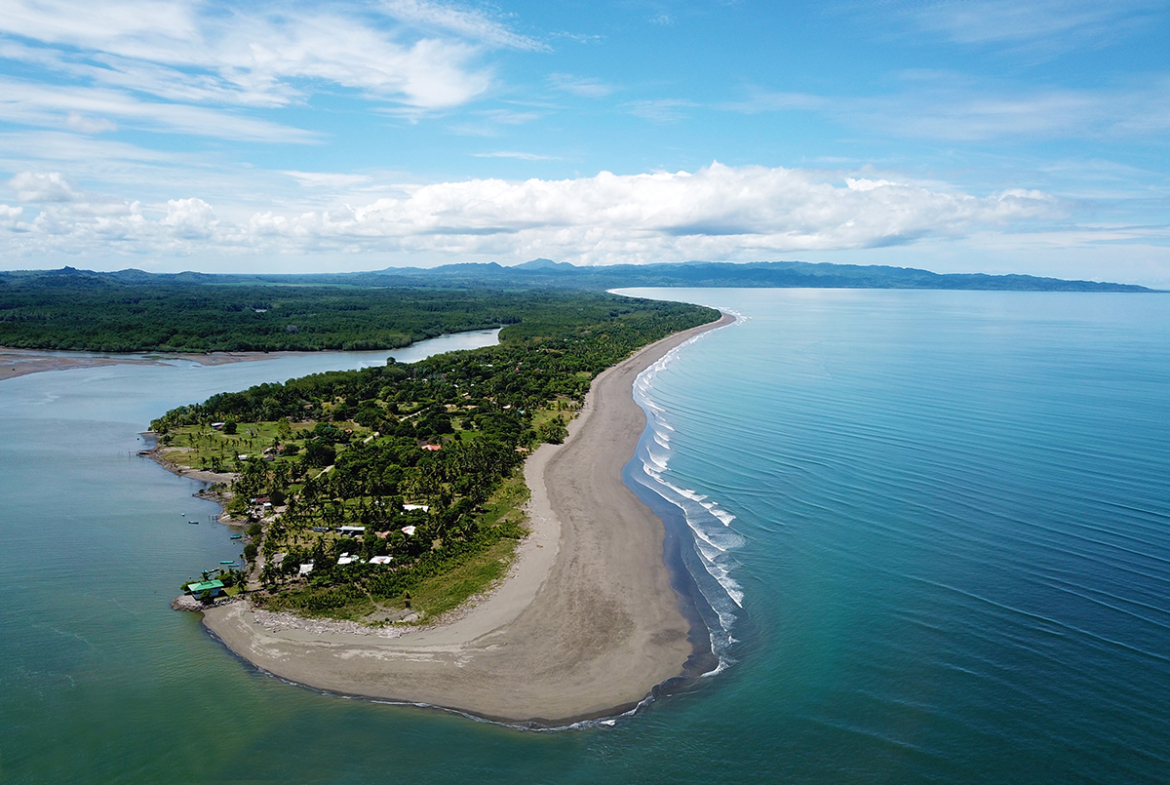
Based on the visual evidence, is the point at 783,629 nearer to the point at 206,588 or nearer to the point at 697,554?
the point at 697,554

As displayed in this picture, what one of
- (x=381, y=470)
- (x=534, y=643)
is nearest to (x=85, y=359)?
(x=381, y=470)

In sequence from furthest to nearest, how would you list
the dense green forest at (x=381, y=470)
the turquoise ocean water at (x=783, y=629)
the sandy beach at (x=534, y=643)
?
the dense green forest at (x=381, y=470) < the sandy beach at (x=534, y=643) < the turquoise ocean water at (x=783, y=629)

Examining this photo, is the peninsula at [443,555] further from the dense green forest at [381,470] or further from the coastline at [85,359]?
the coastline at [85,359]

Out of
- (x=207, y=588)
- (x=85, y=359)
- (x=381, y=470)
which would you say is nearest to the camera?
(x=207, y=588)

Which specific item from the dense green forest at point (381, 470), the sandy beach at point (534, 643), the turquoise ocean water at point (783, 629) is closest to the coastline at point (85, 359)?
the dense green forest at point (381, 470)

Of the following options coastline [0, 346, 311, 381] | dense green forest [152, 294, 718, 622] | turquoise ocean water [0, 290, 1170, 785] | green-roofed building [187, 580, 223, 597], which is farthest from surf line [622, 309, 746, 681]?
coastline [0, 346, 311, 381]

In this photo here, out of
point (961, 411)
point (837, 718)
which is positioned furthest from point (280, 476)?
point (961, 411)
